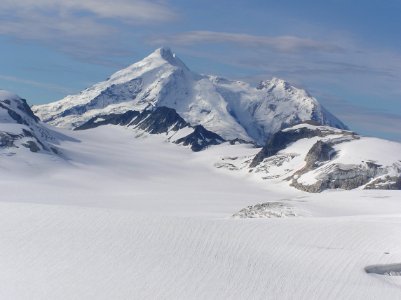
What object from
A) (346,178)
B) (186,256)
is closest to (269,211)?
(186,256)

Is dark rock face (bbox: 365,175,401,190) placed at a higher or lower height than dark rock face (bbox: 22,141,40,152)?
higher

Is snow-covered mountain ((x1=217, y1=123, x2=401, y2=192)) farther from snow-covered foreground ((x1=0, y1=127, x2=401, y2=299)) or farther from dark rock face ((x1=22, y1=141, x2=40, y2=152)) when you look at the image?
snow-covered foreground ((x1=0, y1=127, x2=401, y2=299))

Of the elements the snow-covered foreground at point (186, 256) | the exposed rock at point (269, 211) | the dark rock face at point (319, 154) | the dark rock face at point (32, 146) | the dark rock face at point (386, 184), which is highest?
the snow-covered foreground at point (186, 256)

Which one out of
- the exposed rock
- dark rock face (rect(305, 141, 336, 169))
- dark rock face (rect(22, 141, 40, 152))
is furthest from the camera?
dark rock face (rect(22, 141, 40, 152))

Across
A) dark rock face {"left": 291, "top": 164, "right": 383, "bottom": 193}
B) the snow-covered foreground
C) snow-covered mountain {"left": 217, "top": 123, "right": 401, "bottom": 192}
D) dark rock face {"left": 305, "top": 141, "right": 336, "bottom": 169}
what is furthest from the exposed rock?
dark rock face {"left": 305, "top": 141, "right": 336, "bottom": 169}

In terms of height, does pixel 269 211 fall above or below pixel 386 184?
above

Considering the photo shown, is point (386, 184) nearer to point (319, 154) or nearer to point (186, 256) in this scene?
point (319, 154)

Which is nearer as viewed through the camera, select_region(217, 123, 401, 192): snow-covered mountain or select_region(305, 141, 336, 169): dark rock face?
select_region(217, 123, 401, 192): snow-covered mountain

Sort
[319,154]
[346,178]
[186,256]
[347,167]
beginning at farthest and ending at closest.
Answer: [319,154] → [347,167] → [346,178] → [186,256]

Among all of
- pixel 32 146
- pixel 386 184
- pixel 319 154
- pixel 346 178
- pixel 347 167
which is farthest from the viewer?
pixel 32 146

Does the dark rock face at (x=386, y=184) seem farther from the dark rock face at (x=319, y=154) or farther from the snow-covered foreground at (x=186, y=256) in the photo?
the snow-covered foreground at (x=186, y=256)

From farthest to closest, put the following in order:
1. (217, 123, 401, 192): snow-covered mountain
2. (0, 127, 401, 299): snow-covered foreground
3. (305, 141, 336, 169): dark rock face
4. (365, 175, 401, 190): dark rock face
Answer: (305, 141, 336, 169): dark rock face → (217, 123, 401, 192): snow-covered mountain → (365, 175, 401, 190): dark rock face → (0, 127, 401, 299): snow-covered foreground

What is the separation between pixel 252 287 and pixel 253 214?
38919 millimetres

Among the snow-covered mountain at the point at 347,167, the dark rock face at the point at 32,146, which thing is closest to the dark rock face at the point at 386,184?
the snow-covered mountain at the point at 347,167
